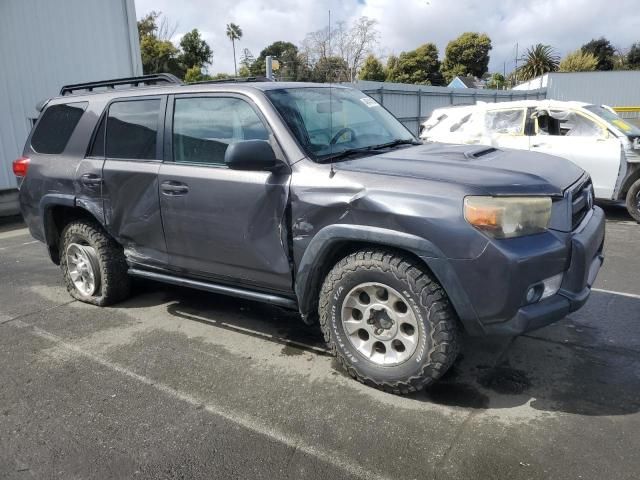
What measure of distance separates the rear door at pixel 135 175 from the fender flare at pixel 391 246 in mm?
1398

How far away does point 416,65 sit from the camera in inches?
2003

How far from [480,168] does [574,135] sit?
19.2ft

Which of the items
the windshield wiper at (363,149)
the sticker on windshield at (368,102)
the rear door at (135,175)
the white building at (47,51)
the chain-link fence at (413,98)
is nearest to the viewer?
the windshield wiper at (363,149)

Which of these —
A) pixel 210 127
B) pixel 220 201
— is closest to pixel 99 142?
pixel 210 127

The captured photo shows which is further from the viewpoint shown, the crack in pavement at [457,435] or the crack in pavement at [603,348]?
the crack in pavement at [603,348]

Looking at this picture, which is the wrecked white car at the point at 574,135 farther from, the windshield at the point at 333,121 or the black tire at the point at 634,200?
the windshield at the point at 333,121

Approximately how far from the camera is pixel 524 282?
271 cm

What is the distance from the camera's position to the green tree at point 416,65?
164 ft

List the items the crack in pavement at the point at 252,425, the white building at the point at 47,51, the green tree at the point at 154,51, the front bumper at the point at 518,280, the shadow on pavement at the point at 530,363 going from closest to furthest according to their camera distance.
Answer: the crack in pavement at the point at 252,425
the front bumper at the point at 518,280
the shadow on pavement at the point at 530,363
the white building at the point at 47,51
the green tree at the point at 154,51

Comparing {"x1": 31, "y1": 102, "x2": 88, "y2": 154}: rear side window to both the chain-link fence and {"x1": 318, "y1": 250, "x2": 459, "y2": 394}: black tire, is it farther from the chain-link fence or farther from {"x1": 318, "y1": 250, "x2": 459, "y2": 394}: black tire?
the chain-link fence

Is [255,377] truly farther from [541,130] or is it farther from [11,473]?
[541,130]

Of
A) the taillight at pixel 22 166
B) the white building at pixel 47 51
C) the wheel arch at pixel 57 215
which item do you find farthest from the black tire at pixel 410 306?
the white building at pixel 47 51

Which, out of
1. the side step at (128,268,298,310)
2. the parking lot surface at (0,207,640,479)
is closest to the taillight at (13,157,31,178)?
the parking lot surface at (0,207,640,479)

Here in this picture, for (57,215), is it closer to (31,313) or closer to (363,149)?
(31,313)
